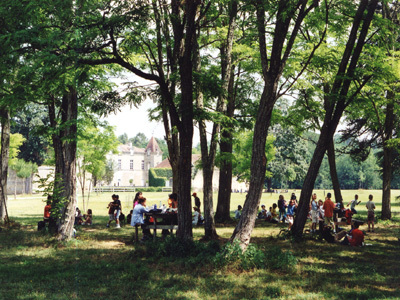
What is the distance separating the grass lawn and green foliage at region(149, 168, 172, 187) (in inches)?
2780

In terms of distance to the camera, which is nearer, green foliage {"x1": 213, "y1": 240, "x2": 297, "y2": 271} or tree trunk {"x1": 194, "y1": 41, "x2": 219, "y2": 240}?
green foliage {"x1": 213, "y1": 240, "x2": 297, "y2": 271}

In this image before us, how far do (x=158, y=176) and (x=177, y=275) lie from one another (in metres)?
77.1

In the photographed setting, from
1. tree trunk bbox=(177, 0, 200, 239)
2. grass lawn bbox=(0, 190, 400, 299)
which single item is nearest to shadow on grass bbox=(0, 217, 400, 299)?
grass lawn bbox=(0, 190, 400, 299)

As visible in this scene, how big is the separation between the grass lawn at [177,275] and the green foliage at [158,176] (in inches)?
2780

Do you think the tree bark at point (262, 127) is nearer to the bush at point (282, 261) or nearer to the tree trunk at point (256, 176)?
the tree trunk at point (256, 176)

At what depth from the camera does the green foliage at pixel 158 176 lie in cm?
8288

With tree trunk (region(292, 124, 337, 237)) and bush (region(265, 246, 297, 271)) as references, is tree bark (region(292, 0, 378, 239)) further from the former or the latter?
bush (region(265, 246, 297, 271))

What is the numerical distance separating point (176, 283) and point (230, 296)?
134 centimetres

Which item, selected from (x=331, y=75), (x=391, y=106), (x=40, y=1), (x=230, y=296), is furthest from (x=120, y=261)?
(x=391, y=106)

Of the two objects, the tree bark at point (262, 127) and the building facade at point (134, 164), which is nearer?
the tree bark at point (262, 127)

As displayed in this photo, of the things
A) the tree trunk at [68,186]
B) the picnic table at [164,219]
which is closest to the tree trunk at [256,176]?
the picnic table at [164,219]

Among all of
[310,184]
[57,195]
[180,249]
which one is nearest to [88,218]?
[57,195]

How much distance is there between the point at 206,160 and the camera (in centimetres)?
1302

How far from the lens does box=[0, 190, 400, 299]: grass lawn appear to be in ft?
23.2
